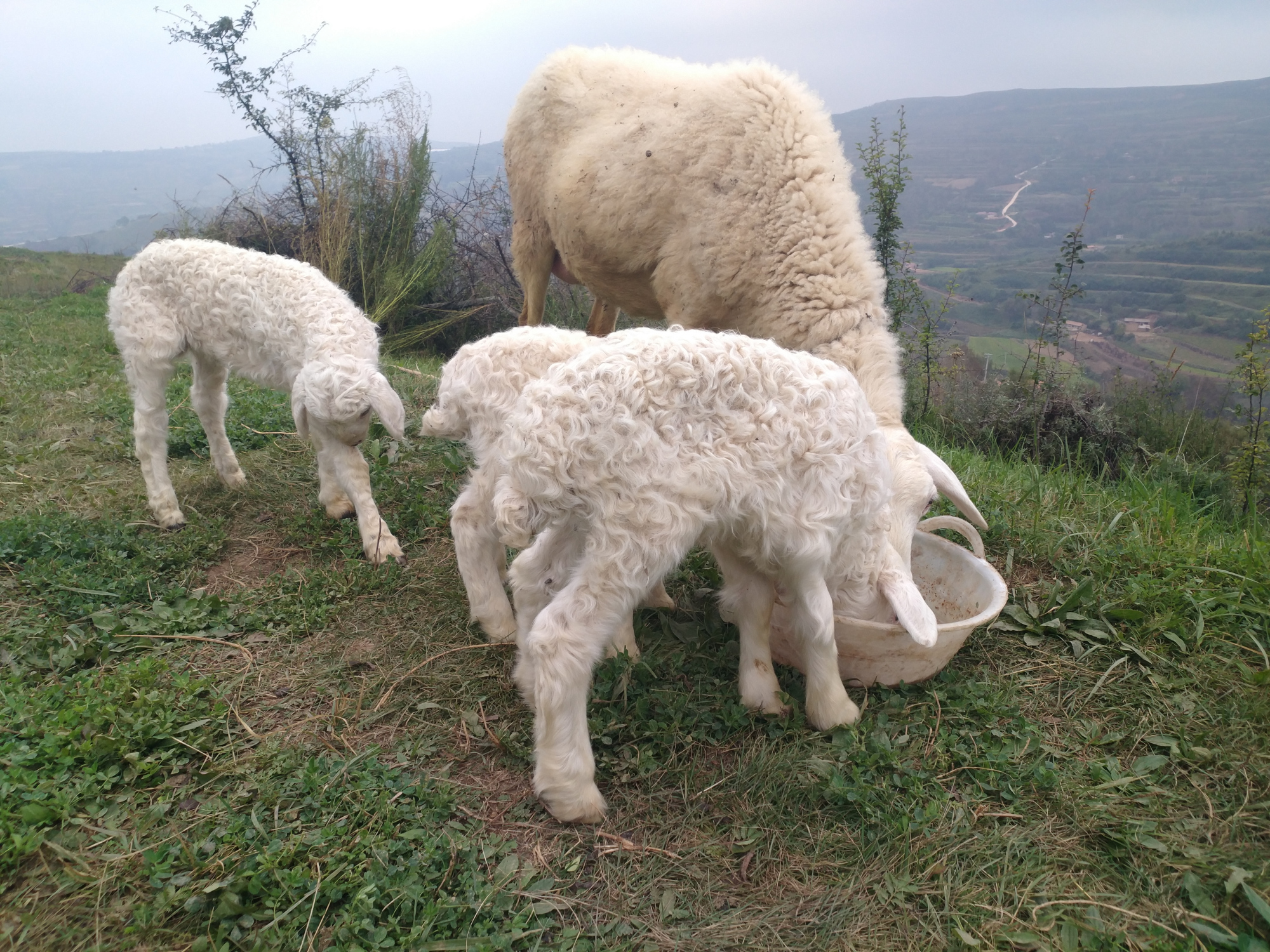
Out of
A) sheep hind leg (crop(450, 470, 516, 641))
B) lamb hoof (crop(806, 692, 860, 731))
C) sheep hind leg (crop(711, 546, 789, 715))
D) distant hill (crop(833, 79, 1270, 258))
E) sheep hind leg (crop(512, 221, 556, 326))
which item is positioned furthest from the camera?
distant hill (crop(833, 79, 1270, 258))

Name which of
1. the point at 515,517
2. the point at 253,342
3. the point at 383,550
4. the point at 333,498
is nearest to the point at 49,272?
the point at 253,342

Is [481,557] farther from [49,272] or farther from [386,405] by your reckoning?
[49,272]

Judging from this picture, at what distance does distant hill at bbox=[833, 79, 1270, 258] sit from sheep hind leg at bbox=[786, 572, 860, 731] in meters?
6.29

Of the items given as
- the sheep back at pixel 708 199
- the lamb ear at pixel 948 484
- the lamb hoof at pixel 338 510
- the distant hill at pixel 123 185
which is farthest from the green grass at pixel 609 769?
the distant hill at pixel 123 185

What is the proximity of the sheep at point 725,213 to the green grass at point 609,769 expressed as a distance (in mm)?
847

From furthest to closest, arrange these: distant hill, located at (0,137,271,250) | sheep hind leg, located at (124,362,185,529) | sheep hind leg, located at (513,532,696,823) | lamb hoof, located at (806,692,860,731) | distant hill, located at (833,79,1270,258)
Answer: distant hill, located at (0,137,271,250), distant hill, located at (833,79,1270,258), sheep hind leg, located at (124,362,185,529), lamb hoof, located at (806,692,860,731), sheep hind leg, located at (513,532,696,823)

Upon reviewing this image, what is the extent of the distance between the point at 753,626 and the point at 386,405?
80.1 inches

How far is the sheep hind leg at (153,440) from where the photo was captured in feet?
13.8

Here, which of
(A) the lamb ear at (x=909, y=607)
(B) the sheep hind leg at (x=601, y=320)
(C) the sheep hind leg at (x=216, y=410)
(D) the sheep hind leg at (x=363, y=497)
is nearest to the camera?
(A) the lamb ear at (x=909, y=607)

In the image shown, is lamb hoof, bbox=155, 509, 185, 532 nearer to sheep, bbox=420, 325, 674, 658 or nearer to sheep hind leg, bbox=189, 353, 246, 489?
sheep hind leg, bbox=189, 353, 246, 489

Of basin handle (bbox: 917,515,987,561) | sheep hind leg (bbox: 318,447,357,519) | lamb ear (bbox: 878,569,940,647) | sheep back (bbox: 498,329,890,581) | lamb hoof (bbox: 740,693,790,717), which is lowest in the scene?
lamb hoof (bbox: 740,693,790,717)

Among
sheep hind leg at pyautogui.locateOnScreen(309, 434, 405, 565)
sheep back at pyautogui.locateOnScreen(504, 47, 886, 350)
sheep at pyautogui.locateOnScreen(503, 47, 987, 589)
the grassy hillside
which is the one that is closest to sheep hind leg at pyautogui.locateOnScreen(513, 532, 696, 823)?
sheep at pyautogui.locateOnScreen(503, 47, 987, 589)

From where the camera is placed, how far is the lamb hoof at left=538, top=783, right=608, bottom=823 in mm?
2406

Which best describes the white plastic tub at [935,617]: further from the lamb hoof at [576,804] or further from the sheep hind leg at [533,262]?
the sheep hind leg at [533,262]
